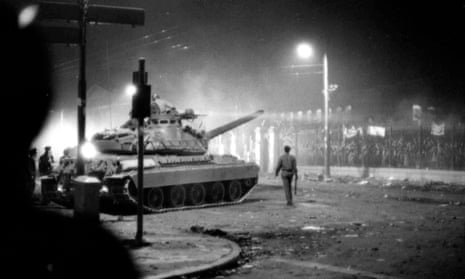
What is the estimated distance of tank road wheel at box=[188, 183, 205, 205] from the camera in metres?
18.0

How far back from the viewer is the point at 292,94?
4750 cm

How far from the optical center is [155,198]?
663 inches

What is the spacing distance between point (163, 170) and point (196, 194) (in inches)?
75.2

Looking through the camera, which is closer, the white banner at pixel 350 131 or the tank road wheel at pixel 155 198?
the tank road wheel at pixel 155 198

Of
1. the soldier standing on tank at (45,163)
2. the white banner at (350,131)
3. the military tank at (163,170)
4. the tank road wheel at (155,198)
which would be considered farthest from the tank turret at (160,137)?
the white banner at (350,131)

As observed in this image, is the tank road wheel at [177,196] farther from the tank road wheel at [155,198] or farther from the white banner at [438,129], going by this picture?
the white banner at [438,129]

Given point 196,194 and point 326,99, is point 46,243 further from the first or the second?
point 326,99

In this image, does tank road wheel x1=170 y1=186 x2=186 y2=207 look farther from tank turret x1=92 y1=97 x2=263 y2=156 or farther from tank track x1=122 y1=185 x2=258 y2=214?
tank turret x1=92 y1=97 x2=263 y2=156

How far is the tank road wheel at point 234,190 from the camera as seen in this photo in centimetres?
1933

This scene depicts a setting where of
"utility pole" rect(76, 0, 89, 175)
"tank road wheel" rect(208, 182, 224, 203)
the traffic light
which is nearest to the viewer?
the traffic light

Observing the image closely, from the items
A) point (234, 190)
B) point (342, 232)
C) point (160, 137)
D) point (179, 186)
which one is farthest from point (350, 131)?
point (342, 232)

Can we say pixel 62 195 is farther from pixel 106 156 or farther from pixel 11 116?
pixel 11 116

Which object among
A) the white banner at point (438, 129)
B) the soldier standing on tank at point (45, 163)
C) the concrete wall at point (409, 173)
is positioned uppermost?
the white banner at point (438, 129)

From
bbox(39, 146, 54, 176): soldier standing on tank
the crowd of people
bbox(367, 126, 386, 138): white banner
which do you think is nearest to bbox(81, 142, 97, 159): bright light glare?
bbox(39, 146, 54, 176): soldier standing on tank
